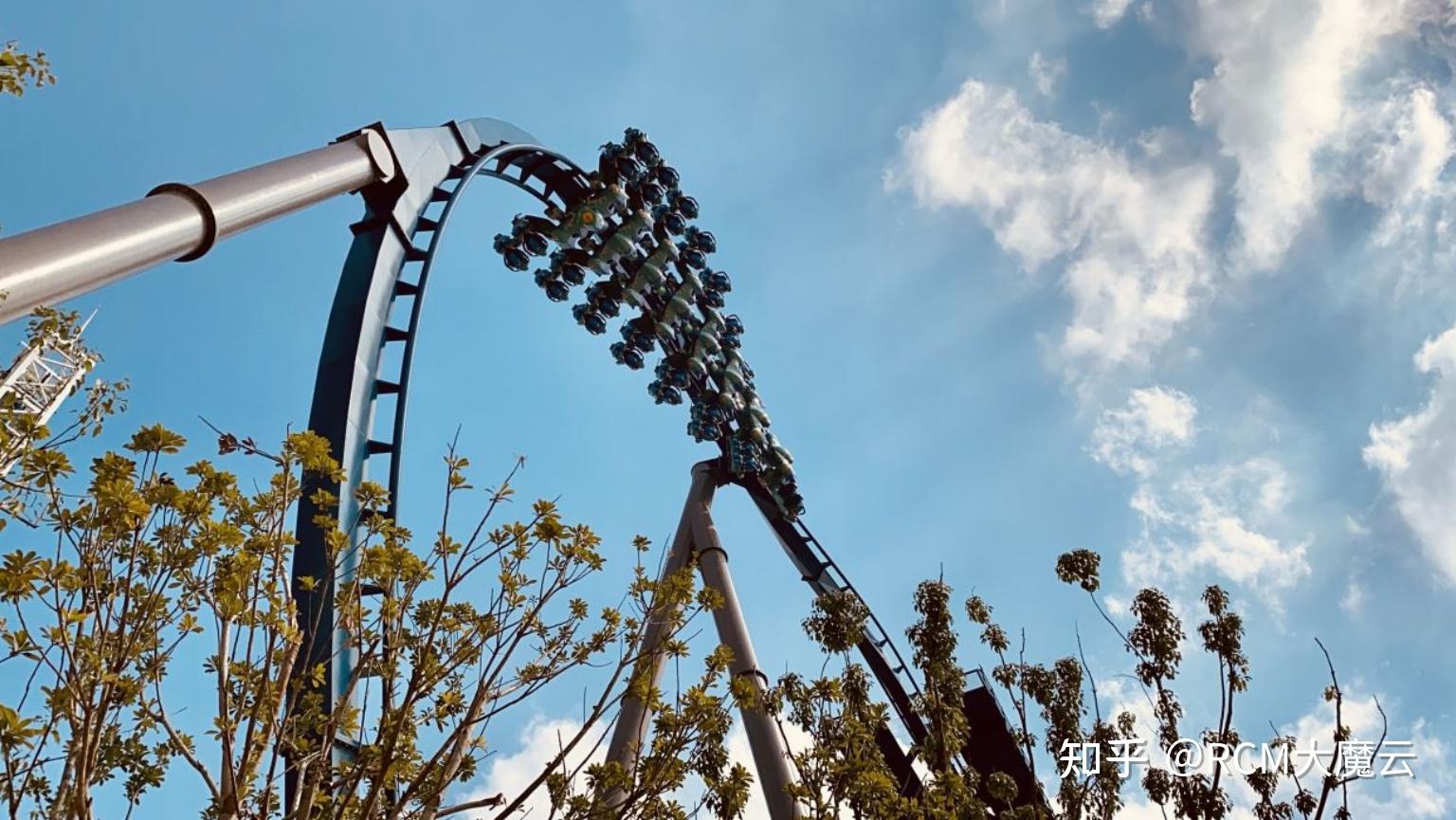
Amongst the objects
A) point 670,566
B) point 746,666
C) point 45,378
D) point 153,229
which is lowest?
point 153,229

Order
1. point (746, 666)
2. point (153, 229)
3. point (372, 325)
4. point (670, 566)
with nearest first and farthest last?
1. point (153, 229)
2. point (372, 325)
3. point (746, 666)
4. point (670, 566)

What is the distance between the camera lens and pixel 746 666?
13492 millimetres

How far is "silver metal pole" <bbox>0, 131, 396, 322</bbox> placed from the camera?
418 cm

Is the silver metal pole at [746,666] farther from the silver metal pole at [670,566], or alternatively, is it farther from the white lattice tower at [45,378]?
the white lattice tower at [45,378]

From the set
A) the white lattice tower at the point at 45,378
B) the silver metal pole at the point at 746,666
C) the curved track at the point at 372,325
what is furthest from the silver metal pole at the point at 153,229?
the white lattice tower at the point at 45,378

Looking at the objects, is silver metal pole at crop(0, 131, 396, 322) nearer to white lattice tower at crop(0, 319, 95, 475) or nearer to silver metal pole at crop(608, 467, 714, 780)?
silver metal pole at crop(608, 467, 714, 780)

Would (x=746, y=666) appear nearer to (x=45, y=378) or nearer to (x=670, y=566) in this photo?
(x=670, y=566)

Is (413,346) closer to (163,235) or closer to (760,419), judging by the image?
(163,235)

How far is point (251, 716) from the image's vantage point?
4125 mm

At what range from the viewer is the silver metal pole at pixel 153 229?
4180 millimetres

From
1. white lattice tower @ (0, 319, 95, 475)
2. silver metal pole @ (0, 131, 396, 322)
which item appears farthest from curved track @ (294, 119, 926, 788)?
white lattice tower @ (0, 319, 95, 475)

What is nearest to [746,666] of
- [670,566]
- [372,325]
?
[670,566]

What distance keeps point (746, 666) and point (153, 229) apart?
33.0 ft

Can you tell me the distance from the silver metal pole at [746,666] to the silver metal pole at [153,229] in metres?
6.15
